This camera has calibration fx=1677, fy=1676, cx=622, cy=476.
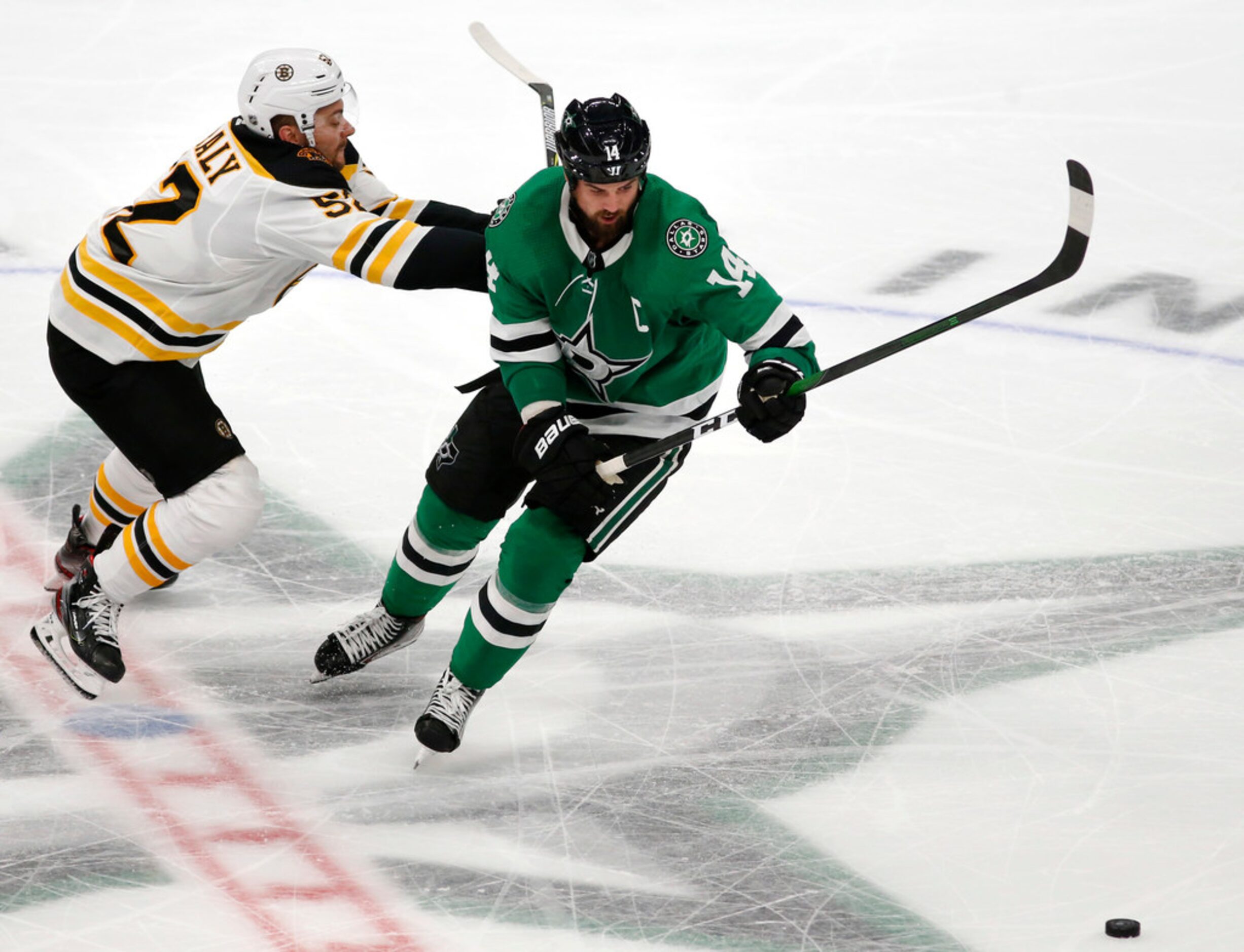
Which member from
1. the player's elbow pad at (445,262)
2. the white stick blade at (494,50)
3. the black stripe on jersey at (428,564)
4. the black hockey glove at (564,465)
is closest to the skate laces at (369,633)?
the black stripe on jersey at (428,564)

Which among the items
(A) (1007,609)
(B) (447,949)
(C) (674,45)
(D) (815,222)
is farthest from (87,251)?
(C) (674,45)

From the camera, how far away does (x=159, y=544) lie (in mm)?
3076

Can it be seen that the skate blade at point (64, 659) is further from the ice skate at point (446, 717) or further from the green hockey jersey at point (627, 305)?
the green hockey jersey at point (627, 305)

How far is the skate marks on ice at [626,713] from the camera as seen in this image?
256cm

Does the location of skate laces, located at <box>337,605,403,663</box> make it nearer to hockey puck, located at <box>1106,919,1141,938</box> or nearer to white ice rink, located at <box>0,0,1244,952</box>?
white ice rink, located at <box>0,0,1244,952</box>

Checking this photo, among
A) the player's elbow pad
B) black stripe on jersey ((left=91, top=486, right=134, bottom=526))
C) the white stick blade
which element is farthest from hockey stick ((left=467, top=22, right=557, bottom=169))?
black stripe on jersey ((left=91, top=486, right=134, bottom=526))

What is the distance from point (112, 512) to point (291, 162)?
3.11ft

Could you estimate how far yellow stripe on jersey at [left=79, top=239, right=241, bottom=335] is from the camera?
311 centimetres

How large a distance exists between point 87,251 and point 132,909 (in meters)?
1.32

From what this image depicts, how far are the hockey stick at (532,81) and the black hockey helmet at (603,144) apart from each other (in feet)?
2.07

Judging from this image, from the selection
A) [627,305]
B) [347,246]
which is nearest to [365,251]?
[347,246]

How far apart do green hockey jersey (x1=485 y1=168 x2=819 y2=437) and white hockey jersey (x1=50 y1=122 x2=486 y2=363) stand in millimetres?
218

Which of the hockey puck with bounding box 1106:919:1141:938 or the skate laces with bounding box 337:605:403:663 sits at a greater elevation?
the skate laces with bounding box 337:605:403:663

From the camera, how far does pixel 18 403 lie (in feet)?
14.0
